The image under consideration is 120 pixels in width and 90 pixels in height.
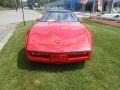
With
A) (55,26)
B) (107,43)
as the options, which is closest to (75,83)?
(55,26)

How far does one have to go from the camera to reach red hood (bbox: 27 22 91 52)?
4.37 metres

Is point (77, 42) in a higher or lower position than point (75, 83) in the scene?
higher

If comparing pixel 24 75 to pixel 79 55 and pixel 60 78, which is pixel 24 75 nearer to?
pixel 60 78

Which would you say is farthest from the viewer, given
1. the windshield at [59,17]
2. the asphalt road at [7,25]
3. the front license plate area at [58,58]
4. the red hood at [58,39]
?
the asphalt road at [7,25]

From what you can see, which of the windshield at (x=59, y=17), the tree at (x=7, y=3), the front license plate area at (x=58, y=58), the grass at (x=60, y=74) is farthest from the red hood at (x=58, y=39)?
the tree at (x=7, y=3)

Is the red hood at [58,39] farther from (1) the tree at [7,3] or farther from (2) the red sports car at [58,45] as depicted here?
(1) the tree at [7,3]

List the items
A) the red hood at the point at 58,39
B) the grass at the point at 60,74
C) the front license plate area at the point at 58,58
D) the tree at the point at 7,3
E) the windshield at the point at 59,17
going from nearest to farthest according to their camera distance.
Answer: the grass at the point at 60,74
the front license plate area at the point at 58,58
the red hood at the point at 58,39
the windshield at the point at 59,17
the tree at the point at 7,3

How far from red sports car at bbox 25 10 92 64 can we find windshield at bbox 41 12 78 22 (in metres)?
0.84

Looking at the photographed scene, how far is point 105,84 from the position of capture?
4.07 meters

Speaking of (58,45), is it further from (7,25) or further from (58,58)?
(7,25)

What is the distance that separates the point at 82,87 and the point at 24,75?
1284 millimetres

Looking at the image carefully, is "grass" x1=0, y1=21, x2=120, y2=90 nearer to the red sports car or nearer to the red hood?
the red sports car

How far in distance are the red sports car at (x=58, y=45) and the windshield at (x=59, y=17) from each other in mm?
840

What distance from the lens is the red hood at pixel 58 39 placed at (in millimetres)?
4367
